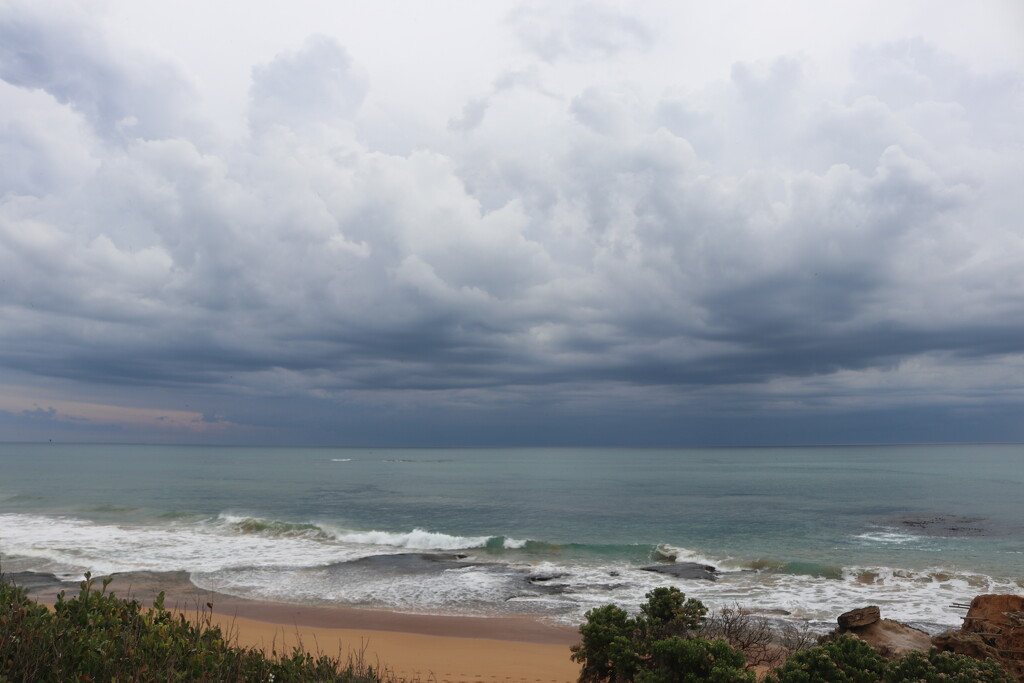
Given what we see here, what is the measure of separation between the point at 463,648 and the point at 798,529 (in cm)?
2677

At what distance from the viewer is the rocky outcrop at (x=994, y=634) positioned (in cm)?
935

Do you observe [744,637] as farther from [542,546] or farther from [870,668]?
[542,546]

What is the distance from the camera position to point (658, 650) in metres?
6.87

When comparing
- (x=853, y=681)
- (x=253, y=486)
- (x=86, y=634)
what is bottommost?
(x=253, y=486)

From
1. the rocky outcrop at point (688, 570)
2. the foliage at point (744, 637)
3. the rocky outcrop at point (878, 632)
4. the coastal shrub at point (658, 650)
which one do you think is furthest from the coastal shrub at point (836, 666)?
the rocky outcrop at point (688, 570)

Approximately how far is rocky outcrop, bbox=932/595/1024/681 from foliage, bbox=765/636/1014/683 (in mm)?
3600

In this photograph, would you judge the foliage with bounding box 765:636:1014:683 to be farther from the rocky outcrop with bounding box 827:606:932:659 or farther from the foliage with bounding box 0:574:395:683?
the foliage with bounding box 0:574:395:683

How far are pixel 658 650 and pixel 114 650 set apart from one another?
17.1ft

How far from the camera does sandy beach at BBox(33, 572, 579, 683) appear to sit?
471 inches

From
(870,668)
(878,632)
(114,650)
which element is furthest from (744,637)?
(114,650)

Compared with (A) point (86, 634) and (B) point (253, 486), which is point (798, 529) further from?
(B) point (253, 486)

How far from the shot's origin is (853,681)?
6.39m

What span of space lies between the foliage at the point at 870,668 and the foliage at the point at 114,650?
444cm

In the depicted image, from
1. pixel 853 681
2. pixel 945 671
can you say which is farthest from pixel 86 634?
pixel 945 671
